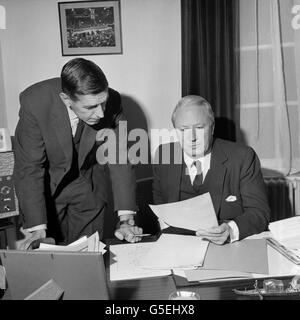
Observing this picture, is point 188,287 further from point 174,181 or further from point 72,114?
point 72,114

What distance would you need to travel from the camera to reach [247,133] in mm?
2812

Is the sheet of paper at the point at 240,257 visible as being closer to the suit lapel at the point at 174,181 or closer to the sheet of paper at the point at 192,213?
the sheet of paper at the point at 192,213

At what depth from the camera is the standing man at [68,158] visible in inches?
63.7

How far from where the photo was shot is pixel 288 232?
1445mm

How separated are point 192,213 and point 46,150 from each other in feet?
2.47

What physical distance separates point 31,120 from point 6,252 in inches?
35.2

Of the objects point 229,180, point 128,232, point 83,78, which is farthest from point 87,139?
point 229,180

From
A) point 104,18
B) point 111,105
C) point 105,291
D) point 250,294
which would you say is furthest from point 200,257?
point 104,18

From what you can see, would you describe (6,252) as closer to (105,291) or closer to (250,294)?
(105,291)

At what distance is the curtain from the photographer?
2.62 metres

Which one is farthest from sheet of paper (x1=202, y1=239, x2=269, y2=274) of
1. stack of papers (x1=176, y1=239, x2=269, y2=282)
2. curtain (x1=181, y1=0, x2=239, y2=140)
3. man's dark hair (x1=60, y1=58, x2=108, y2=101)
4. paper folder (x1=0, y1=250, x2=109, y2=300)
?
curtain (x1=181, y1=0, x2=239, y2=140)

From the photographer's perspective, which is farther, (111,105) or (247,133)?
(247,133)

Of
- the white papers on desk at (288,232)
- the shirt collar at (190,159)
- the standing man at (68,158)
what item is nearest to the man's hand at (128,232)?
the standing man at (68,158)
